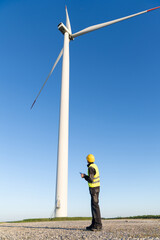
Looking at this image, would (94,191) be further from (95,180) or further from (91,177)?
(91,177)

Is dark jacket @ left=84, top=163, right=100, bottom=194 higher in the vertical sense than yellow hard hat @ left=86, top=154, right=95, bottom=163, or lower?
lower

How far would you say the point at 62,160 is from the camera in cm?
2166

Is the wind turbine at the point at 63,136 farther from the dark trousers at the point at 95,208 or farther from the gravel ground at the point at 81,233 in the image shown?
the dark trousers at the point at 95,208

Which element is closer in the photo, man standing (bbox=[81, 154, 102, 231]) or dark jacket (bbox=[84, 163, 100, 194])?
man standing (bbox=[81, 154, 102, 231])

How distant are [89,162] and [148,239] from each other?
4.00 metres

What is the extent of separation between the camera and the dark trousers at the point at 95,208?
9.91 metres

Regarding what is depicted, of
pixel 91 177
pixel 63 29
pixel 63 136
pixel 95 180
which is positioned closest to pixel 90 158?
pixel 91 177

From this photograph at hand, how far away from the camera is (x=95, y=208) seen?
9922 millimetres

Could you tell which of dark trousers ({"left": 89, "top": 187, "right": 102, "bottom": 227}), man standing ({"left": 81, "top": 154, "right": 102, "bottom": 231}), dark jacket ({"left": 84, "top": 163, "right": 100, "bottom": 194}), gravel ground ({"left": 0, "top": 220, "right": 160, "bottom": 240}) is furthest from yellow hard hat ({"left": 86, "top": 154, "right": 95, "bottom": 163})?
gravel ground ({"left": 0, "top": 220, "right": 160, "bottom": 240})

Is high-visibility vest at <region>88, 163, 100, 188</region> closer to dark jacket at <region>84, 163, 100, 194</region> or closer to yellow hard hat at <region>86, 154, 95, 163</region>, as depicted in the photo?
dark jacket at <region>84, 163, 100, 194</region>

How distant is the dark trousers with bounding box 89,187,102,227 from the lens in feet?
32.5

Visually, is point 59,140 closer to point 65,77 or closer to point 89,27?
point 65,77

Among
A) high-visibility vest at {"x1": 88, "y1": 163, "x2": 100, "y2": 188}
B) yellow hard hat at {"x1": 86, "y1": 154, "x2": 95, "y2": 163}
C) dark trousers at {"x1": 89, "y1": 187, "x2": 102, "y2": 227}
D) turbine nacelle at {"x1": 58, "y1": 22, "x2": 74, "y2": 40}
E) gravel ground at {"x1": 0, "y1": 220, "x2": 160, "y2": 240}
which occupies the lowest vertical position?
gravel ground at {"x1": 0, "y1": 220, "x2": 160, "y2": 240}

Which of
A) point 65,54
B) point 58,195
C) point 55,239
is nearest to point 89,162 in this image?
point 55,239
